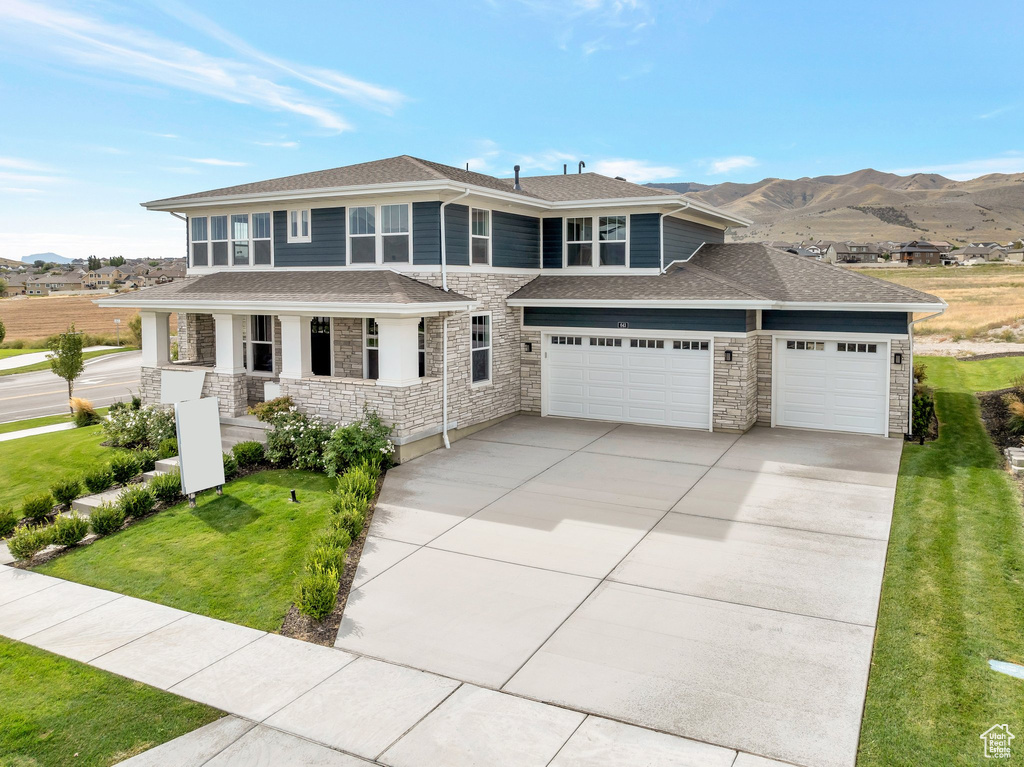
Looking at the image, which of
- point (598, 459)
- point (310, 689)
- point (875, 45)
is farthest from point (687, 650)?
point (875, 45)

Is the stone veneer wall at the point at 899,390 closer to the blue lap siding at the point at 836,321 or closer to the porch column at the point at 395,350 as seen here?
the blue lap siding at the point at 836,321

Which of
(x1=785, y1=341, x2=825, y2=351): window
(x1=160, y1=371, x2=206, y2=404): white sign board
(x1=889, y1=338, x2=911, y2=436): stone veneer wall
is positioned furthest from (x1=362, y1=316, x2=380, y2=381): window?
(x1=889, y1=338, x2=911, y2=436): stone veneer wall

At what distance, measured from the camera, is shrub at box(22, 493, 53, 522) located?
1164 cm

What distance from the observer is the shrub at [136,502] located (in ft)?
36.9

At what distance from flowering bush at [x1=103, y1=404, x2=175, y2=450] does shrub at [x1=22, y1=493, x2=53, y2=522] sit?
123 inches

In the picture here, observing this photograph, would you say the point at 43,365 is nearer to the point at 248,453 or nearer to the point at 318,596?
the point at 248,453

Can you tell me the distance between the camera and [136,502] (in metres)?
11.3

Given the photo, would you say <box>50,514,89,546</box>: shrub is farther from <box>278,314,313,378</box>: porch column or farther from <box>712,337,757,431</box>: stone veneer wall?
<box>712,337,757,431</box>: stone veneer wall

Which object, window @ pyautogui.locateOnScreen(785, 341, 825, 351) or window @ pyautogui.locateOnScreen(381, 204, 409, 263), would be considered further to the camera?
window @ pyautogui.locateOnScreen(785, 341, 825, 351)

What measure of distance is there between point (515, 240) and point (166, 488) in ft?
31.5

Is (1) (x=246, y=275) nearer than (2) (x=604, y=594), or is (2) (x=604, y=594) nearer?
(2) (x=604, y=594)

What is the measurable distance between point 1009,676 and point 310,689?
6009 mm

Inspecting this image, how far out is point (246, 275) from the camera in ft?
57.6

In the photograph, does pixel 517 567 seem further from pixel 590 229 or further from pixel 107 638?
pixel 590 229
